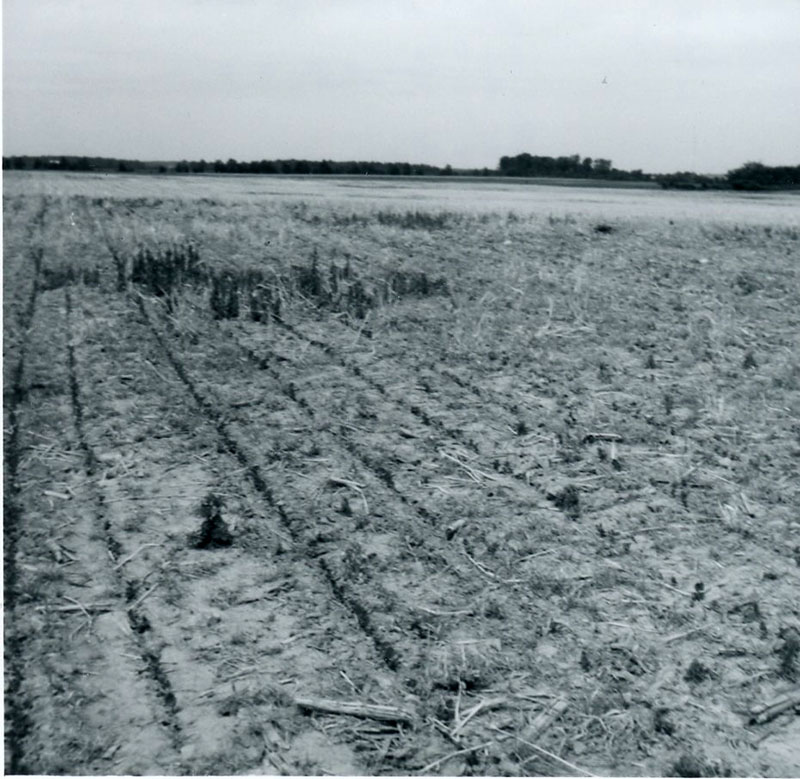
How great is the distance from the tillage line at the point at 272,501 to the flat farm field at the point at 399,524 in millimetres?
19

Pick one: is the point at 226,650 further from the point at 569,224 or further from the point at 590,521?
the point at 569,224

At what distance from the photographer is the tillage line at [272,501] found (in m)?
3.75

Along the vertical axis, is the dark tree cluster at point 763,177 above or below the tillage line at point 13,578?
above

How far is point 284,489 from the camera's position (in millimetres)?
5051

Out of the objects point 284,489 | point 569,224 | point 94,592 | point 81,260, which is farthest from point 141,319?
point 569,224

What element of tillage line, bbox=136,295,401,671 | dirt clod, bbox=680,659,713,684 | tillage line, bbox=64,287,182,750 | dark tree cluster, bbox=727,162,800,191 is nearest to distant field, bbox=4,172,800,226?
dark tree cluster, bbox=727,162,800,191

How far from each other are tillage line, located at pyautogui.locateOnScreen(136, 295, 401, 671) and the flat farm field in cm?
2

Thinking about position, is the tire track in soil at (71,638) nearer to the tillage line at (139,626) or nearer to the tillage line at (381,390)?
the tillage line at (139,626)

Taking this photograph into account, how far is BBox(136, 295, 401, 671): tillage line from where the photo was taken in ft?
12.3

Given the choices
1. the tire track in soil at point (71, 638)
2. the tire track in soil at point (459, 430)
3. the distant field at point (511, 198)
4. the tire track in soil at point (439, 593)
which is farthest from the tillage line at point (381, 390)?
the distant field at point (511, 198)

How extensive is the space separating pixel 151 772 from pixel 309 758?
0.56 m

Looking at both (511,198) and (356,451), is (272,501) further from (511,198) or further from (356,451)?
(511,198)

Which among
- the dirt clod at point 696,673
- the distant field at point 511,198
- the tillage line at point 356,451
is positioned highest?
the distant field at point 511,198

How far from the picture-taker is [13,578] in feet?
13.5
